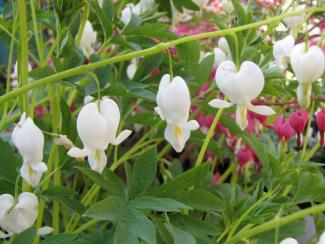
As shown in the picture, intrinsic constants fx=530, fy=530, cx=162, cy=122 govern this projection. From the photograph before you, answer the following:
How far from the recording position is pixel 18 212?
2.36 ft

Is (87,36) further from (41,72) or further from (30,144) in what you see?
(30,144)

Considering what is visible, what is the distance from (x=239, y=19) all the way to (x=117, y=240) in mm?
409

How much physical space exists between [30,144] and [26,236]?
121 mm

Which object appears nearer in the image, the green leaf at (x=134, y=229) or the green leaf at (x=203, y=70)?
the green leaf at (x=134, y=229)

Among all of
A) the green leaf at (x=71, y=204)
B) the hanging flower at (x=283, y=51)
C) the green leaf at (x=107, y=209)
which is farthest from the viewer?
the hanging flower at (x=283, y=51)

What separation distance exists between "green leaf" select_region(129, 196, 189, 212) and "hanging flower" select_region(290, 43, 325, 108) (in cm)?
22

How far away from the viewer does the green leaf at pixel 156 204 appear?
0.68 m

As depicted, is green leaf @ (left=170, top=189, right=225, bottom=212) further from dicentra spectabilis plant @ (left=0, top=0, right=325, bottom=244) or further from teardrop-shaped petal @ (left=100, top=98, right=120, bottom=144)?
teardrop-shaped petal @ (left=100, top=98, right=120, bottom=144)

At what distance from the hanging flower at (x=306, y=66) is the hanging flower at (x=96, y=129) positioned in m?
0.24

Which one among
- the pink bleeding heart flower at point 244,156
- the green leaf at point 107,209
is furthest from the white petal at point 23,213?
the pink bleeding heart flower at point 244,156

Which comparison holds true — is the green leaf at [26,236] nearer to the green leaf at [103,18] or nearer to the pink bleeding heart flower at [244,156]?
the green leaf at [103,18]

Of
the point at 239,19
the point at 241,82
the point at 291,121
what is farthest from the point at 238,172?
the point at 241,82

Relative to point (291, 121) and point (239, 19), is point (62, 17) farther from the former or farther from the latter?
point (291, 121)

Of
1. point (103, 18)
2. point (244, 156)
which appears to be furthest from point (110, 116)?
point (244, 156)
